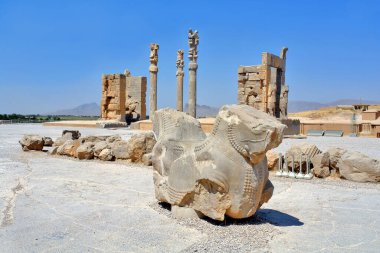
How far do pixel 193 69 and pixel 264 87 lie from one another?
4618 millimetres

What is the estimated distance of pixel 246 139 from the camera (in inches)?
169

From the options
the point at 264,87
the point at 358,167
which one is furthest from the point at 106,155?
the point at 264,87

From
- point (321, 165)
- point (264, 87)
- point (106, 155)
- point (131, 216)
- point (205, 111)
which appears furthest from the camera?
point (205, 111)

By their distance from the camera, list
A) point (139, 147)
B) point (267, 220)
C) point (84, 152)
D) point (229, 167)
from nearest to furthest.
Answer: point (229, 167) < point (267, 220) < point (139, 147) < point (84, 152)

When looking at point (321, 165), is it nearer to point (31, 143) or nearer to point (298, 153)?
point (298, 153)

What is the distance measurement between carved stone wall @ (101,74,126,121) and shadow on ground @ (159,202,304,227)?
2167 cm

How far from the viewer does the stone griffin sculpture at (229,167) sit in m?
4.29

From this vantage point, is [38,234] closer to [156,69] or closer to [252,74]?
[252,74]

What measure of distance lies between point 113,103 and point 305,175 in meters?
20.2

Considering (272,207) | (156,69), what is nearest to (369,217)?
(272,207)

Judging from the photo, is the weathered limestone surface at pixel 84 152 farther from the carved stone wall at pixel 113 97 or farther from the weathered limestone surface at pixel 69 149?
the carved stone wall at pixel 113 97

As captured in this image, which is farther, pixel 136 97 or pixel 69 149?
pixel 136 97

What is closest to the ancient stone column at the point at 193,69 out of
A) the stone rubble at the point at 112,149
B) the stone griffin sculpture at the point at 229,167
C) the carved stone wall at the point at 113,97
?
the carved stone wall at the point at 113,97

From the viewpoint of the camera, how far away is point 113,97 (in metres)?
26.8
